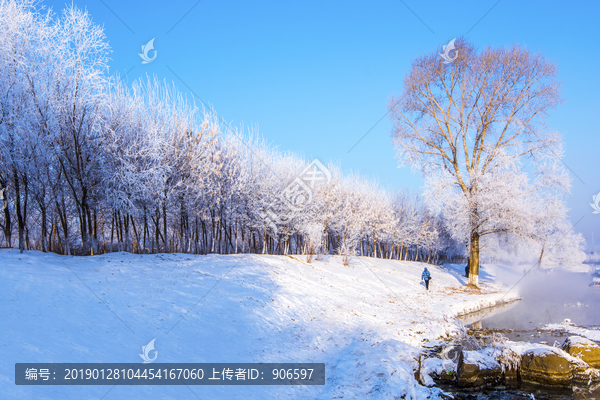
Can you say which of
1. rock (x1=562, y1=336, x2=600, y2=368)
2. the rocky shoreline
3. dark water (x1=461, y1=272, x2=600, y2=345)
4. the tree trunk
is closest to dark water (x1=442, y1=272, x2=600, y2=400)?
dark water (x1=461, y1=272, x2=600, y2=345)

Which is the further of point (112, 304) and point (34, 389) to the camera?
point (112, 304)

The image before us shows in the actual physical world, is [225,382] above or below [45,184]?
below

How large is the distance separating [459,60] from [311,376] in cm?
2093

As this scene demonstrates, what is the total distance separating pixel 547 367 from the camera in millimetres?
8688

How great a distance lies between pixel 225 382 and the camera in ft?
25.5

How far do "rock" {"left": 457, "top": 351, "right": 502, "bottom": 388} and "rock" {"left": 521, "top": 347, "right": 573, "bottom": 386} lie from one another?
28.1 inches

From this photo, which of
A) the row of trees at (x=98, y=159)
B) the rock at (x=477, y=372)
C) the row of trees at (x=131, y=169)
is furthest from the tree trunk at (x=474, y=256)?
the rock at (x=477, y=372)

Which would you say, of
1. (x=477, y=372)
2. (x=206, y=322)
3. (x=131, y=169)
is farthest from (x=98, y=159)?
(x=477, y=372)

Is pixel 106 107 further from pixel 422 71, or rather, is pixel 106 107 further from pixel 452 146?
pixel 452 146

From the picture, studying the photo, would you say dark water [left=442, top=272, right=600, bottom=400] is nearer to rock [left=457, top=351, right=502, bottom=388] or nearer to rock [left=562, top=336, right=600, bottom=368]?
rock [left=457, top=351, right=502, bottom=388]

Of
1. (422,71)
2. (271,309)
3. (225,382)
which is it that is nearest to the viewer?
(225,382)

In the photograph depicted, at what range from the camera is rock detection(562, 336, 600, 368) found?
9219 millimetres

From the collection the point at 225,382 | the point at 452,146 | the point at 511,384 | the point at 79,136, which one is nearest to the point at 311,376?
the point at 225,382

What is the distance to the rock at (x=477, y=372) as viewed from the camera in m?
8.56
